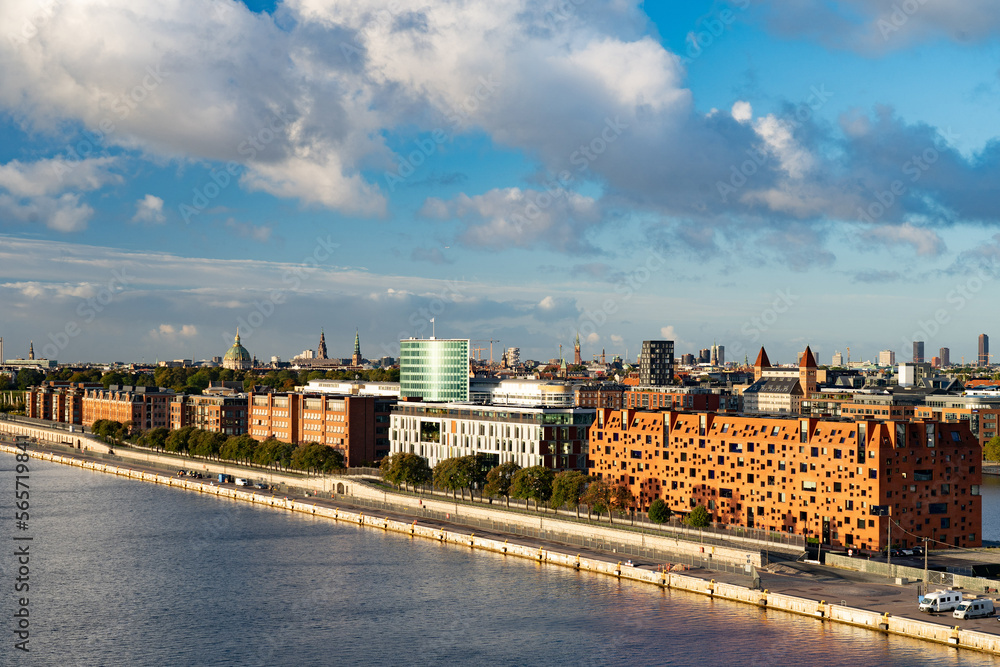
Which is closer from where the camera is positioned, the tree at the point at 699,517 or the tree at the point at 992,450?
the tree at the point at 699,517

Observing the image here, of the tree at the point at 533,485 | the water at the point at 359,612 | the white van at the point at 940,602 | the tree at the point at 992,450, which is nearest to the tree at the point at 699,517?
the water at the point at 359,612

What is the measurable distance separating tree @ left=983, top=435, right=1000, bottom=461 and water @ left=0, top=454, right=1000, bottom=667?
111 m

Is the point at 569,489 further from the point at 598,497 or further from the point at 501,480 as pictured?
the point at 501,480

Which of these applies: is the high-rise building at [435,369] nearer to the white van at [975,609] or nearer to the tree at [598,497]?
the tree at [598,497]

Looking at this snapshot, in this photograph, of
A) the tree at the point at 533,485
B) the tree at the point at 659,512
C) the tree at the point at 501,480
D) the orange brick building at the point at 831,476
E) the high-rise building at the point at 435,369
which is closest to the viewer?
the orange brick building at the point at 831,476

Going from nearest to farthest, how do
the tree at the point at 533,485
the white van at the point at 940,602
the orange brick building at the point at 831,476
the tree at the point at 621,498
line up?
the white van at the point at 940,602
the orange brick building at the point at 831,476
the tree at the point at 621,498
the tree at the point at 533,485

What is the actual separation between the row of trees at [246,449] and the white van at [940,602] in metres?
87.7

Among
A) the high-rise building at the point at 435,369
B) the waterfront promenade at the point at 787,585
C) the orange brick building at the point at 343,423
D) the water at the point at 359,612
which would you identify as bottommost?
the water at the point at 359,612

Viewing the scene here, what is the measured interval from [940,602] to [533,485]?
158 ft

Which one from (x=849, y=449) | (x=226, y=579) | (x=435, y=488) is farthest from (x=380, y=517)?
(x=849, y=449)

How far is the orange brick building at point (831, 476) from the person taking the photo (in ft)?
308

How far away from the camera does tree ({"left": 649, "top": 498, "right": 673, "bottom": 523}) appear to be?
103500 millimetres

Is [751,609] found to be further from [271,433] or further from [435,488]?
[271,433]

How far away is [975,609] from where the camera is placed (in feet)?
232
